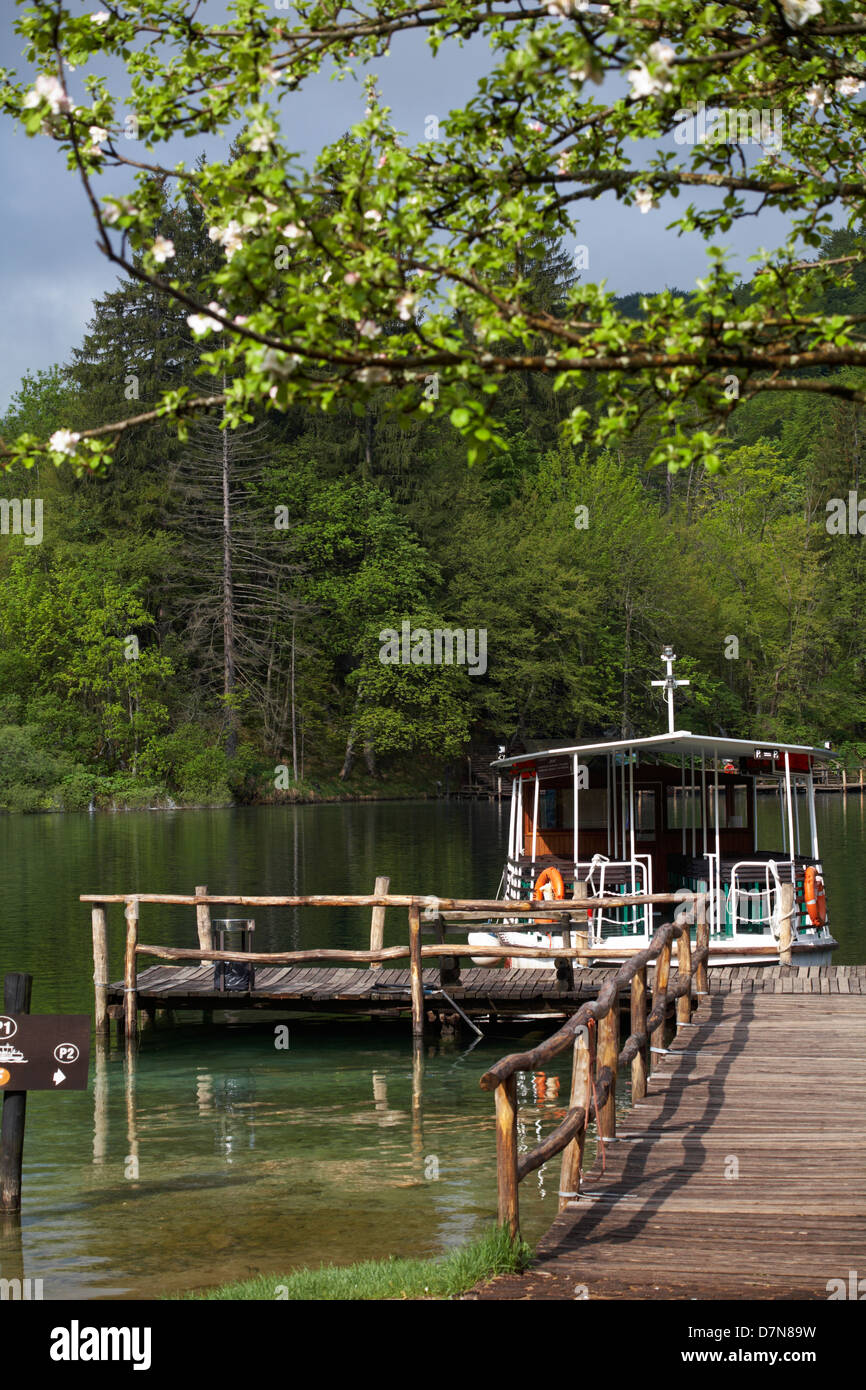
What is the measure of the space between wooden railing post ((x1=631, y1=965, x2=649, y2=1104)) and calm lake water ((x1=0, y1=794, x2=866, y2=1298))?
44.3 inches

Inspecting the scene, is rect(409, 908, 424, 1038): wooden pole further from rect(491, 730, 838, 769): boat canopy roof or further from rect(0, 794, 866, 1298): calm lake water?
rect(491, 730, 838, 769): boat canopy roof

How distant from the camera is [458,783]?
79250 millimetres

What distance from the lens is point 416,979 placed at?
724 inches

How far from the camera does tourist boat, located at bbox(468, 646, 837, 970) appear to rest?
19.9 meters

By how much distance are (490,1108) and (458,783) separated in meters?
63.9

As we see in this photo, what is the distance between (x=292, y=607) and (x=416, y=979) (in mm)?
56526

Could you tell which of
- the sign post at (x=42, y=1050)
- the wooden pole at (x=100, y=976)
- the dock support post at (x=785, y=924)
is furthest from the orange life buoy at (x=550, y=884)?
the sign post at (x=42, y=1050)

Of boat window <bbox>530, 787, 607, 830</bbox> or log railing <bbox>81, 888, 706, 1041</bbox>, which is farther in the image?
boat window <bbox>530, 787, 607, 830</bbox>

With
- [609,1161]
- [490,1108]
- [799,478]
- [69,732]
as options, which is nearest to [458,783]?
[69,732]

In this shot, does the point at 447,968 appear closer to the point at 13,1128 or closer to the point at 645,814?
the point at 645,814

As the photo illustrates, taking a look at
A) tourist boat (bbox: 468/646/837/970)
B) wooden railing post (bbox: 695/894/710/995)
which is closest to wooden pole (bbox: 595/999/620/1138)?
wooden railing post (bbox: 695/894/710/995)

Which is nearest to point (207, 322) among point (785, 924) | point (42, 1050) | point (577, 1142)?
point (577, 1142)

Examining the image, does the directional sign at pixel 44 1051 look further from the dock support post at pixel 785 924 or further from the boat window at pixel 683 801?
the boat window at pixel 683 801

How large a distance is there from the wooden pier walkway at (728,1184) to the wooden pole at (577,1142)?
8cm
